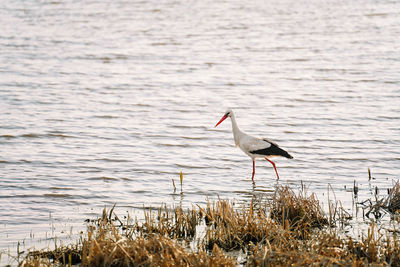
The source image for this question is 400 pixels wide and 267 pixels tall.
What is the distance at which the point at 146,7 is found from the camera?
3145 cm

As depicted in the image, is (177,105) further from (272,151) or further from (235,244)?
(235,244)

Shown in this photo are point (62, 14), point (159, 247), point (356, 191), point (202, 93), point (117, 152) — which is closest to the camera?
point (159, 247)

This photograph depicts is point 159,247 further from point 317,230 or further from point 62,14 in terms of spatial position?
point 62,14

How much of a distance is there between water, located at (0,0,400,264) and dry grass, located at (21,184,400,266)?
0.99 meters

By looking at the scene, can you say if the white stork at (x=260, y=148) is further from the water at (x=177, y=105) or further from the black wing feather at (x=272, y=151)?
the water at (x=177, y=105)

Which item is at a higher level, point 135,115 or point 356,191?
point 135,115

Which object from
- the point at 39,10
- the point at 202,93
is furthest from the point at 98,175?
the point at 39,10

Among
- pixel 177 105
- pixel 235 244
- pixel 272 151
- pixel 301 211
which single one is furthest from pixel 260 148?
pixel 177 105

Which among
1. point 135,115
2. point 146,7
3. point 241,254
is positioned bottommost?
point 241,254

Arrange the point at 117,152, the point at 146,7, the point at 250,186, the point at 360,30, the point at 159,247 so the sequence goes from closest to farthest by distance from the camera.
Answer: the point at 159,247
the point at 250,186
the point at 117,152
the point at 360,30
the point at 146,7

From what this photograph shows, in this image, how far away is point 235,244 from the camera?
696 centimetres

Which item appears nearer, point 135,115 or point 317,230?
point 317,230

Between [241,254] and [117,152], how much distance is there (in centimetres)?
582

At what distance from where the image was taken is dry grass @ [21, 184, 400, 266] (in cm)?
596
